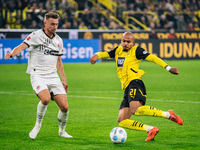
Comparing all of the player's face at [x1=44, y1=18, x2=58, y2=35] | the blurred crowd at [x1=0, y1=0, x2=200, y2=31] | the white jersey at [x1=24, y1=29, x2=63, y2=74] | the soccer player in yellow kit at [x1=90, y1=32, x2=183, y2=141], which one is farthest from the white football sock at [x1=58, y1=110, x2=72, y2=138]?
the blurred crowd at [x1=0, y1=0, x2=200, y2=31]

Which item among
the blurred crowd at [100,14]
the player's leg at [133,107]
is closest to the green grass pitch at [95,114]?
the player's leg at [133,107]

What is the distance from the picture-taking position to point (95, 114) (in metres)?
9.55

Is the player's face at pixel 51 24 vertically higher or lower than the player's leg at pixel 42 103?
higher

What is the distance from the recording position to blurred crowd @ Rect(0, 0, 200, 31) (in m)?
26.0

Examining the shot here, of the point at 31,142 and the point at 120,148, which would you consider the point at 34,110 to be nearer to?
the point at 31,142

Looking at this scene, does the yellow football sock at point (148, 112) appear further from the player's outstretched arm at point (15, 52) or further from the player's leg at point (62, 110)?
the player's outstretched arm at point (15, 52)

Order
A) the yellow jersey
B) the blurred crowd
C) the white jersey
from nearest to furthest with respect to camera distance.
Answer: the white jersey, the yellow jersey, the blurred crowd

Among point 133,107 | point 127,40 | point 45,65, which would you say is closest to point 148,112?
point 133,107

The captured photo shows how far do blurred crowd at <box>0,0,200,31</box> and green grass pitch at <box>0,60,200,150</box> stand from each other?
856 centimetres

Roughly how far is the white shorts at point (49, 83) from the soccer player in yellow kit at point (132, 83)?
675 mm

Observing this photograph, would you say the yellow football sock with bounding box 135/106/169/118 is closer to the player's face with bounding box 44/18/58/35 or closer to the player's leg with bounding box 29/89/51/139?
the player's leg with bounding box 29/89/51/139

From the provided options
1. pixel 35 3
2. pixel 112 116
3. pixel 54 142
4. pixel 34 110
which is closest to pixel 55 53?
pixel 54 142

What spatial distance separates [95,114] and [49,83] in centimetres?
300

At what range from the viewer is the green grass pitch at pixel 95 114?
255 inches
